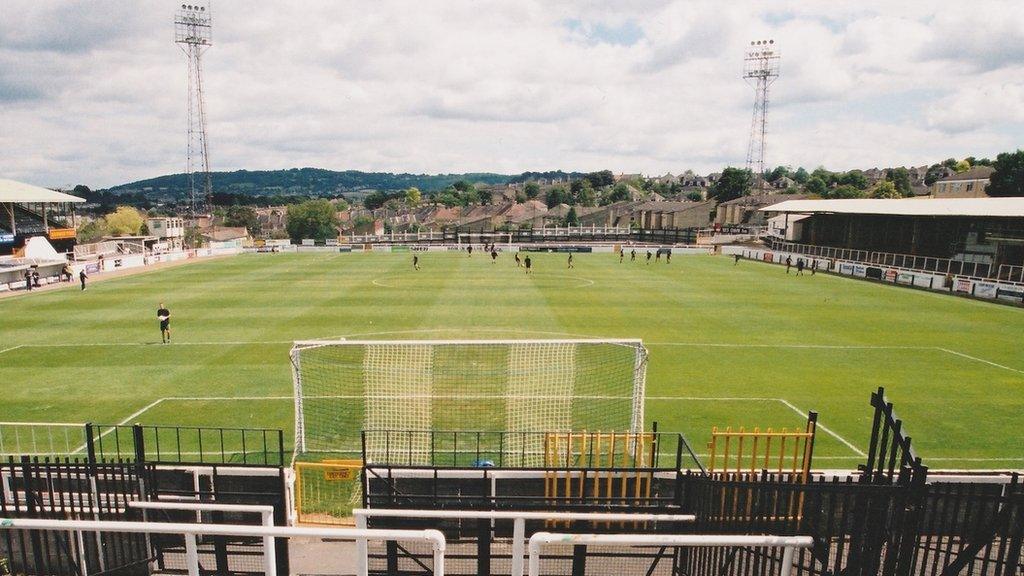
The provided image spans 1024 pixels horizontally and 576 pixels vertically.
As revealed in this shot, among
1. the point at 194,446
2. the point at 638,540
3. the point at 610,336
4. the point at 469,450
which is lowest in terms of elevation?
the point at 194,446

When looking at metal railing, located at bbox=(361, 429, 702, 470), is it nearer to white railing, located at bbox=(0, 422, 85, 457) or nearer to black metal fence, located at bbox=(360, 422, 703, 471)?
black metal fence, located at bbox=(360, 422, 703, 471)

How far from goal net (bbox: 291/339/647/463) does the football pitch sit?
1.23 metres

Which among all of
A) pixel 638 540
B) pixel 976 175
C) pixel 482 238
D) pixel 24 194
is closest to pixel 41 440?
pixel 638 540

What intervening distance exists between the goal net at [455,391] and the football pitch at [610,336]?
4.02 ft

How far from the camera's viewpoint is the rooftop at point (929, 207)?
43656mm

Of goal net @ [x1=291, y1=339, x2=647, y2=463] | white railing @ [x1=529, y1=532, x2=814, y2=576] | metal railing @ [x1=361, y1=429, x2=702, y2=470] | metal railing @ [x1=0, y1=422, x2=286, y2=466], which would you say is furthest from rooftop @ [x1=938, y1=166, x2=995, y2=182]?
white railing @ [x1=529, y1=532, x2=814, y2=576]

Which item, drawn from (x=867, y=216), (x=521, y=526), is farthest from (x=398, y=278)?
(x=867, y=216)

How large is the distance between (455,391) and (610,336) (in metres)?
9.78

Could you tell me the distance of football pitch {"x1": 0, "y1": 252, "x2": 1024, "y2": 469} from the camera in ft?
54.3

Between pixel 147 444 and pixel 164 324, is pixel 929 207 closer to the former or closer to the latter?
pixel 164 324

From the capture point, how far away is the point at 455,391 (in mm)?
18469

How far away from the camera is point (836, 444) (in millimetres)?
14891

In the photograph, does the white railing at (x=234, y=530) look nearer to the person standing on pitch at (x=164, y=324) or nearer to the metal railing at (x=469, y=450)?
the metal railing at (x=469, y=450)

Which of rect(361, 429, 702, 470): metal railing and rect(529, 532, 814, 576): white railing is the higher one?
rect(529, 532, 814, 576): white railing
